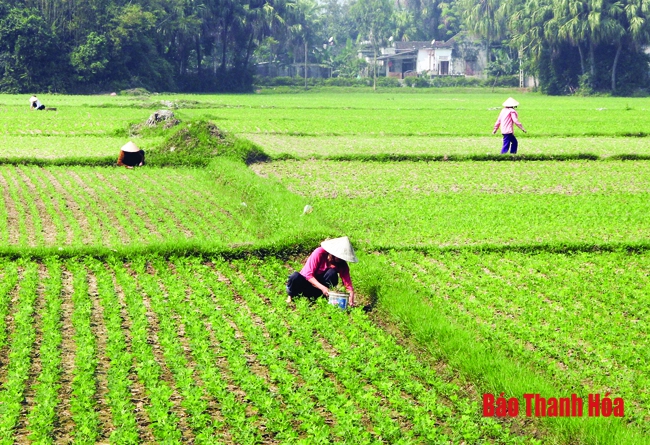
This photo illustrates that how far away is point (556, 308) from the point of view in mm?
9500

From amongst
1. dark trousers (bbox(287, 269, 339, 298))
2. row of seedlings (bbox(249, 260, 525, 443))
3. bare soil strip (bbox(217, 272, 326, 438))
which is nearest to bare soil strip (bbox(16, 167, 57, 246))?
bare soil strip (bbox(217, 272, 326, 438))

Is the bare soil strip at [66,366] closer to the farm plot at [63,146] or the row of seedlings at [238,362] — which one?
the row of seedlings at [238,362]

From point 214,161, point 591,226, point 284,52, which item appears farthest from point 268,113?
point 284,52

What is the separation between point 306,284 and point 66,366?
9.97 feet

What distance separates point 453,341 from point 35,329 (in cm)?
438

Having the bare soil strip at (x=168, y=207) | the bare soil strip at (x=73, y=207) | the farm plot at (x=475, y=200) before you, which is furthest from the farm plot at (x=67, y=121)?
the bare soil strip at (x=168, y=207)

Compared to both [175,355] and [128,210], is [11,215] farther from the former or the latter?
[175,355]

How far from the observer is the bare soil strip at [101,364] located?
6613 mm

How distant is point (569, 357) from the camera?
26.0 feet

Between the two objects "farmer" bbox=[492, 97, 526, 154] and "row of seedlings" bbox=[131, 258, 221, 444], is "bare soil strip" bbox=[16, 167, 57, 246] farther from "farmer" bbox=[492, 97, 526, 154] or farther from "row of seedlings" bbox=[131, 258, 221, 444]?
"farmer" bbox=[492, 97, 526, 154]

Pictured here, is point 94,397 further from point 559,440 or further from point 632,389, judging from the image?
point 632,389

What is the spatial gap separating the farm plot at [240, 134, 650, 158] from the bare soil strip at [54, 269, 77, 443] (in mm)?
13490

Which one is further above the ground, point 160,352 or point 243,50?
point 243,50

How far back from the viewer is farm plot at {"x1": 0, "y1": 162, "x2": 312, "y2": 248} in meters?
13.4
